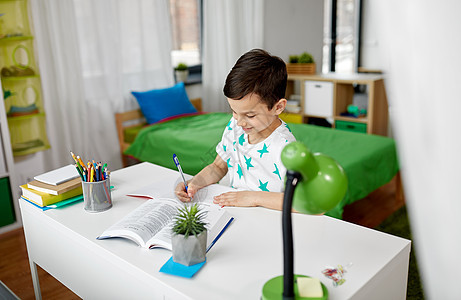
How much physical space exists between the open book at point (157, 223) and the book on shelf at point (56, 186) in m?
0.28

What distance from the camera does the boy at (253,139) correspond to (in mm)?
1226

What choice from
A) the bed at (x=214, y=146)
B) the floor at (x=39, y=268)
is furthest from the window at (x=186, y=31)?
the floor at (x=39, y=268)

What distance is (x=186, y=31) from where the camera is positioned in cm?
397

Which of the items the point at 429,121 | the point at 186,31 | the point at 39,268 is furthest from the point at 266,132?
the point at 186,31

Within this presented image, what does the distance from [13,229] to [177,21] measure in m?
2.20

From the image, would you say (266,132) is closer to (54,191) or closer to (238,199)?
(238,199)

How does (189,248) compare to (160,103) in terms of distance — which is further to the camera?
(160,103)

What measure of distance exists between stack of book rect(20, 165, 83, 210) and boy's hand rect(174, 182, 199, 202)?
0.32 m

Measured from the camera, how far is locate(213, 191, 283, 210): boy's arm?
1225 millimetres

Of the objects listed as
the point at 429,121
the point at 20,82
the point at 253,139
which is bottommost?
the point at 253,139

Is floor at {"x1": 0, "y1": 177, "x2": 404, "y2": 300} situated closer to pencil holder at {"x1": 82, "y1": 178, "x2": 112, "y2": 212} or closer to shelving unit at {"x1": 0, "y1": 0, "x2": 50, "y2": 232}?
shelving unit at {"x1": 0, "y1": 0, "x2": 50, "y2": 232}

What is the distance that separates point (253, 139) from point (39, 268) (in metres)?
1.50

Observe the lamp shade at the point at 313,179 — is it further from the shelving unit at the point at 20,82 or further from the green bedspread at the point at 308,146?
the shelving unit at the point at 20,82

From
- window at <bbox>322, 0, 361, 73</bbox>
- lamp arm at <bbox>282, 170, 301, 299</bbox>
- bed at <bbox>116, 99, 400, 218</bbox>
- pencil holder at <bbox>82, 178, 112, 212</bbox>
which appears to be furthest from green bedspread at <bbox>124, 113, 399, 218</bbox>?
window at <bbox>322, 0, 361, 73</bbox>
